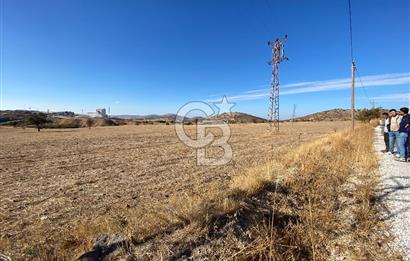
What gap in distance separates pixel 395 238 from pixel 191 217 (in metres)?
3.03

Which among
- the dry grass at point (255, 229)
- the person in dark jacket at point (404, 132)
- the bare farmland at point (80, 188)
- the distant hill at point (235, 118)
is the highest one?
the distant hill at point (235, 118)

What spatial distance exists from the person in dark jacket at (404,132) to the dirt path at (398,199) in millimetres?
1099

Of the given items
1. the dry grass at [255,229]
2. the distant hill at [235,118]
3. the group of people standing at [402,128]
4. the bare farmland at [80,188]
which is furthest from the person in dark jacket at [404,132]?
the distant hill at [235,118]

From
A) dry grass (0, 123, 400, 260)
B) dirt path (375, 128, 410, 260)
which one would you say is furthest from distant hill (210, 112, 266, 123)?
dry grass (0, 123, 400, 260)

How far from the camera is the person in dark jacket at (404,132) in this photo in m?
9.23

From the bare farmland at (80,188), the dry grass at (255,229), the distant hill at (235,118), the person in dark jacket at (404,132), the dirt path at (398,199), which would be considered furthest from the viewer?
the distant hill at (235,118)

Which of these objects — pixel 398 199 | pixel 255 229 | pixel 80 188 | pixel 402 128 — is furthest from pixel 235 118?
pixel 255 229

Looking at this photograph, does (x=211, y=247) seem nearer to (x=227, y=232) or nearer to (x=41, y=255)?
(x=227, y=232)

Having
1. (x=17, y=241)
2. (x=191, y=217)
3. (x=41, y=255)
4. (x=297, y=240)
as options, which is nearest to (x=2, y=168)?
(x=17, y=241)

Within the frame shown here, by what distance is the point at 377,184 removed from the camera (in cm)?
628

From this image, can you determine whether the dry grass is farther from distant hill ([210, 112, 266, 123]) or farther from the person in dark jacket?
distant hill ([210, 112, 266, 123])

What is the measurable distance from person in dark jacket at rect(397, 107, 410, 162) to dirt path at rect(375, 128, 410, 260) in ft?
3.61

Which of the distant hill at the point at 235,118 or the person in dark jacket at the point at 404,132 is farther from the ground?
the distant hill at the point at 235,118

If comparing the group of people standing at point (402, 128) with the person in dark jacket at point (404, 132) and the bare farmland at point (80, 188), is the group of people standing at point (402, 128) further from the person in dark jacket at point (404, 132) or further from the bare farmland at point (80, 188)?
the bare farmland at point (80, 188)
